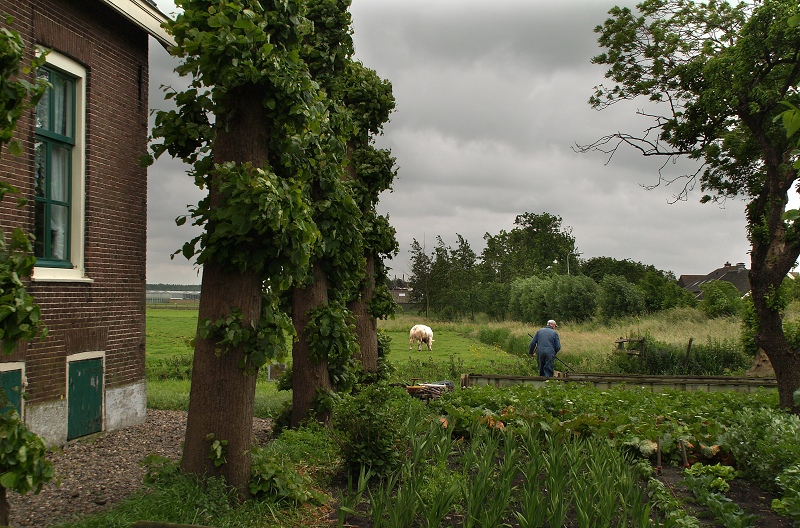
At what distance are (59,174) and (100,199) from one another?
72cm

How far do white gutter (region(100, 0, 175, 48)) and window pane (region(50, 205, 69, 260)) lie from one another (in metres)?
3.10

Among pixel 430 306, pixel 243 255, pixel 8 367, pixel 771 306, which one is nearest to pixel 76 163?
pixel 8 367

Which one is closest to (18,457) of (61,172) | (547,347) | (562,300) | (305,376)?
(305,376)

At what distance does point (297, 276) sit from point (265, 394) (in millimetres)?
9194

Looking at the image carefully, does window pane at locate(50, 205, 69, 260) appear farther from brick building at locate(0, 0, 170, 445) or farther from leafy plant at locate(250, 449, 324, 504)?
leafy plant at locate(250, 449, 324, 504)

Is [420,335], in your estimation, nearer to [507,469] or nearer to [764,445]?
[764,445]

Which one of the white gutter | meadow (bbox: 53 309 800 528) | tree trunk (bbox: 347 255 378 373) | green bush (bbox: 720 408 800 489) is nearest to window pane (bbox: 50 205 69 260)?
the white gutter

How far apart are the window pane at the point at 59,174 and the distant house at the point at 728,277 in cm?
6548

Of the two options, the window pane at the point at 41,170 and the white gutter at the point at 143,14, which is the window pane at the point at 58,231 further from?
the white gutter at the point at 143,14

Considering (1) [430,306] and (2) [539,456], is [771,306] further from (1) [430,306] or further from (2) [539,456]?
(1) [430,306]

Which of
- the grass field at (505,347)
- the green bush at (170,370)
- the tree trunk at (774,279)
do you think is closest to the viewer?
the tree trunk at (774,279)

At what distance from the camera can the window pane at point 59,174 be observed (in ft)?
31.7

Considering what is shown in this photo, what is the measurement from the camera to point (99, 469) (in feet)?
26.8

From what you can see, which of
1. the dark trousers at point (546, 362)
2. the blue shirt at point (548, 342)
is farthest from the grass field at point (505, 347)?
the blue shirt at point (548, 342)
